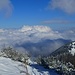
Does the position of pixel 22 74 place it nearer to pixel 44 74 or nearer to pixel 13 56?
pixel 44 74

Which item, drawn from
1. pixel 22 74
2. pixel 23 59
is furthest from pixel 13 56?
pixel 22 74

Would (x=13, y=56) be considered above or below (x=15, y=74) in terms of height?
above

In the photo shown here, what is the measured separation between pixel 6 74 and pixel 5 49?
147 feet

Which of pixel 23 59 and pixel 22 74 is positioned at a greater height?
pixel 23 59

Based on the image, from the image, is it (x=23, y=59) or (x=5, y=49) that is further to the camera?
(x=5, y=49)

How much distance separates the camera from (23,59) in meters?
75.1

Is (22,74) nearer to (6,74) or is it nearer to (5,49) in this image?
(6,74)

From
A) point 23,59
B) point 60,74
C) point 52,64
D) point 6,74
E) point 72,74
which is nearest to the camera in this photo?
point 6,74

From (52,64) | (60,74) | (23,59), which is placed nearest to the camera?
(60,74)

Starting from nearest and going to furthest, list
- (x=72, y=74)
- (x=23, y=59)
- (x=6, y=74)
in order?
(x=6, y=74), (x=72, y=74), (x=23, y=59)

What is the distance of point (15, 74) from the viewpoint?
4097 centimetres

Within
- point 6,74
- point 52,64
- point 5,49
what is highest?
point 5,49

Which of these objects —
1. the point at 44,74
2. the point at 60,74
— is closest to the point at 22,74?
the point at 44,74

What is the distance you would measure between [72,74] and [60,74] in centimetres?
580
